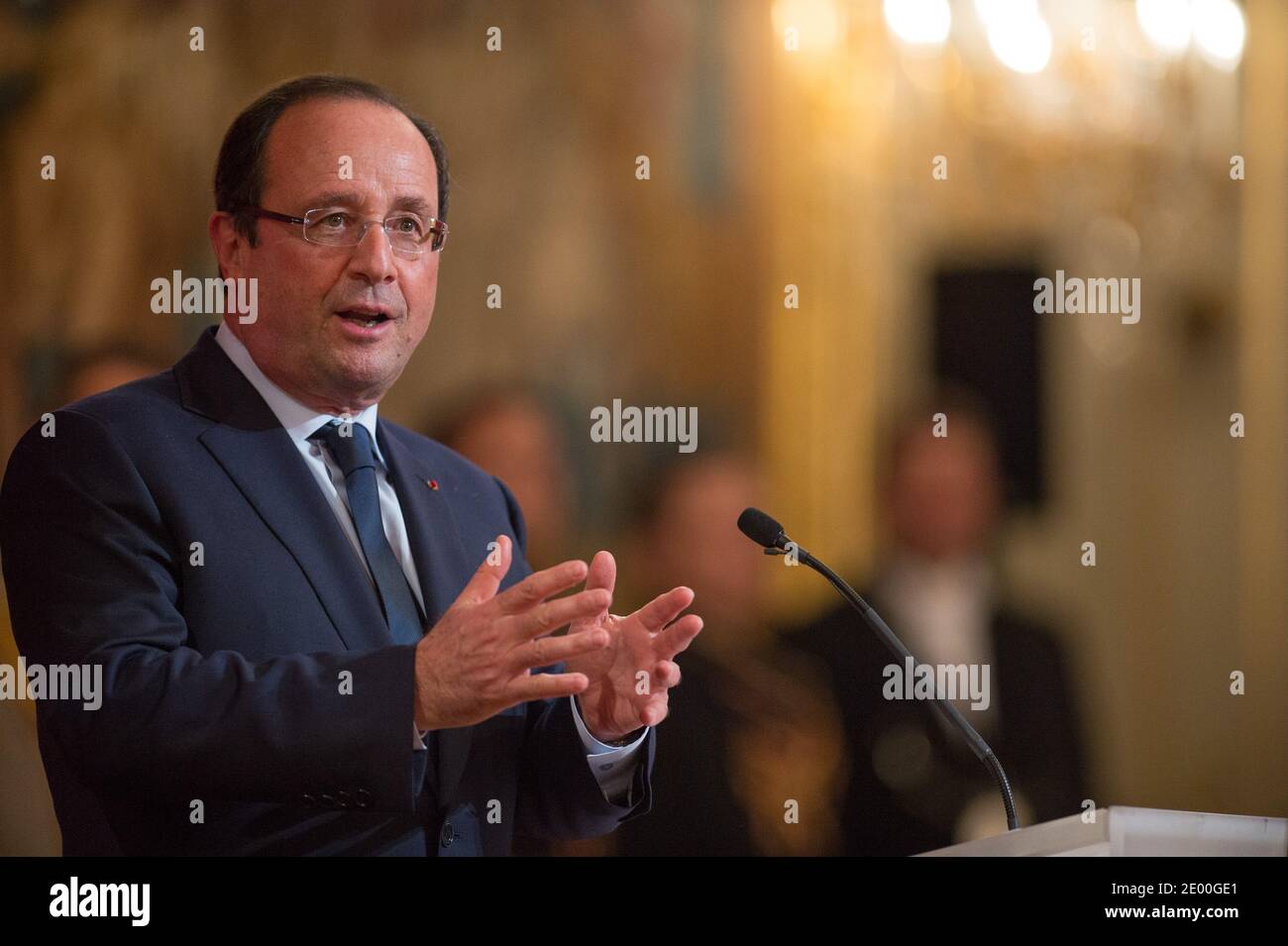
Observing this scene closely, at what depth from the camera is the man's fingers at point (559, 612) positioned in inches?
69.3

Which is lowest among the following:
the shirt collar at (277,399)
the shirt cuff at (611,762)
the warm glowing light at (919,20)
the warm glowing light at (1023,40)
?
the shirt cuff at (611,762)

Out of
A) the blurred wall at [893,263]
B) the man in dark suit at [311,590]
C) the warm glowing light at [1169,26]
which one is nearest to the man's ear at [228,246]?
the man in dark suit at [311,590]

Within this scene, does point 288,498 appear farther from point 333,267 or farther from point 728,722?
point 728,722

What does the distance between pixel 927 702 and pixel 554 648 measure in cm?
226

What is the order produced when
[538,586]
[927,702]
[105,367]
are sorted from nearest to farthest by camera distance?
[538,586] → [105,367] → [927,702]

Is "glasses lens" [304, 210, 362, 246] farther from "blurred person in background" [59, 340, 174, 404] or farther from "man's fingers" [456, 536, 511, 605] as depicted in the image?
"blurred person in background" [59, 340, 174, 404]

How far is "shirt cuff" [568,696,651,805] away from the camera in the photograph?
7.05ft

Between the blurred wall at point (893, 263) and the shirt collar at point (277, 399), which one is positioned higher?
the blurred wall at point (893, 263)

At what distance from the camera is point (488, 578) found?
6.03 ft

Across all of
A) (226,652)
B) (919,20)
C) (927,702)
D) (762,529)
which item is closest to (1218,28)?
(919,20)

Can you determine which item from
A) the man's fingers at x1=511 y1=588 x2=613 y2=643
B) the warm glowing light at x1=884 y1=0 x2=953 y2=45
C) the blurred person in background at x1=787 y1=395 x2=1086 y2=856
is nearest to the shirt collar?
the man's fingers at x1=511 y1=588 x2=613 y2=643

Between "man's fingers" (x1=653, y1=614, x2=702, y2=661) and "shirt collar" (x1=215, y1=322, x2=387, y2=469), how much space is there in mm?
573

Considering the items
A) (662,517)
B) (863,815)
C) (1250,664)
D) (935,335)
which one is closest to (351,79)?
(662,517)

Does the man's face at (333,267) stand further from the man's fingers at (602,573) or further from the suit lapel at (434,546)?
the man's fingers at (602,573)
